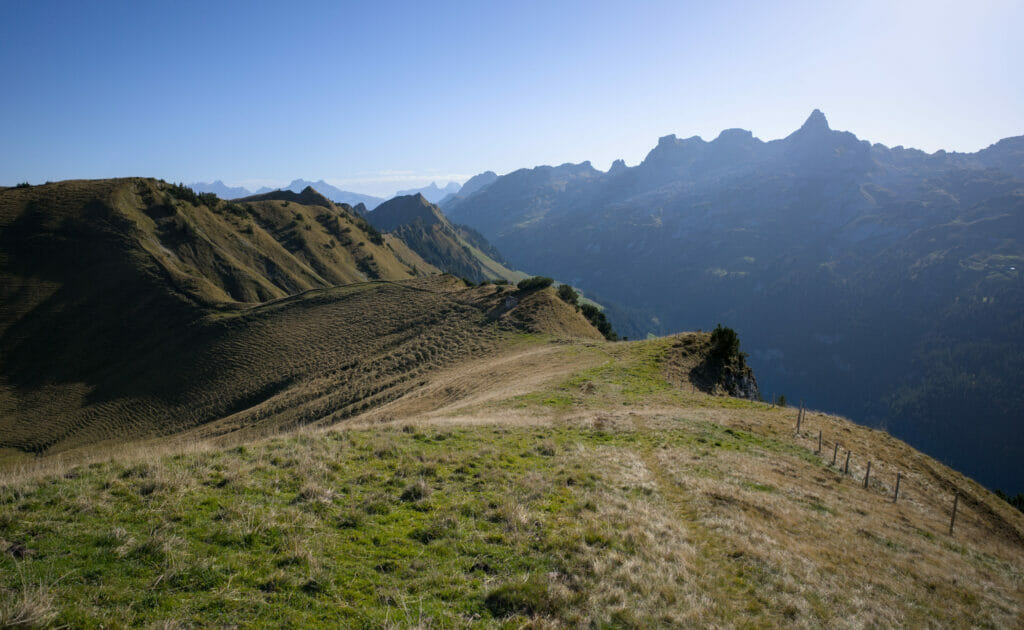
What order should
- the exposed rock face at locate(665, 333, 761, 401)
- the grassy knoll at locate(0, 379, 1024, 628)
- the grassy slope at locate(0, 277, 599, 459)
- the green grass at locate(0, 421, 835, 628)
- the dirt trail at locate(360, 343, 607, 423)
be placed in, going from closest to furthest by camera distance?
the green grass at locate(0, 421, 835, 628) < the grassy knoll at locate(0, 379, 1024, 628) < the dirt trail at locate(360, 343, 607, 423) < the exposed rock face at locate(665, 333, 761, 401) < the grassy slope at locate(0, 277, 599, 459)

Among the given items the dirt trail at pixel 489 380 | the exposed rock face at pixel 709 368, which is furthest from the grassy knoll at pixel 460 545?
the exposed rock face at pixel 709 368

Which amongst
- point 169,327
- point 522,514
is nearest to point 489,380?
point 522,514

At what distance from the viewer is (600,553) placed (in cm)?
981

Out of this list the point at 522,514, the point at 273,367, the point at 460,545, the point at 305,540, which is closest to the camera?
the point at 305,540

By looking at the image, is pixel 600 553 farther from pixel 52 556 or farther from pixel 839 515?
pixel 839 515

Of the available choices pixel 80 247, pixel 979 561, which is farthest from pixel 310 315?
pixel 979 561

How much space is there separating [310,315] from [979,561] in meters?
66.7

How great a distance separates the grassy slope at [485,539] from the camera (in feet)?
23.7

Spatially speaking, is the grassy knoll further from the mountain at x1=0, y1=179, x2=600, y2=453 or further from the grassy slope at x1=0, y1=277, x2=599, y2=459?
the mountain at x1=0, y1=179, x2=600, y2=453

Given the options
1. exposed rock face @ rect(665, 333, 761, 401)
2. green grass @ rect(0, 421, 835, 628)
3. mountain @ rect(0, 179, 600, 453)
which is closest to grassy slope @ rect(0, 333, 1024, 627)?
green grass @ rect(0, 421, 835, 628)

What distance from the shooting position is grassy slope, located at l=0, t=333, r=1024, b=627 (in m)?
7.22

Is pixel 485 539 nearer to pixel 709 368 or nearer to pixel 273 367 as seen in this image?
pixel 709 368

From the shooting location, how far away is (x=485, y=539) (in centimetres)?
992

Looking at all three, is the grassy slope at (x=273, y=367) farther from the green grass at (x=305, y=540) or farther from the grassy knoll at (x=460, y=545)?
the green grass at (x=305, y=540)
